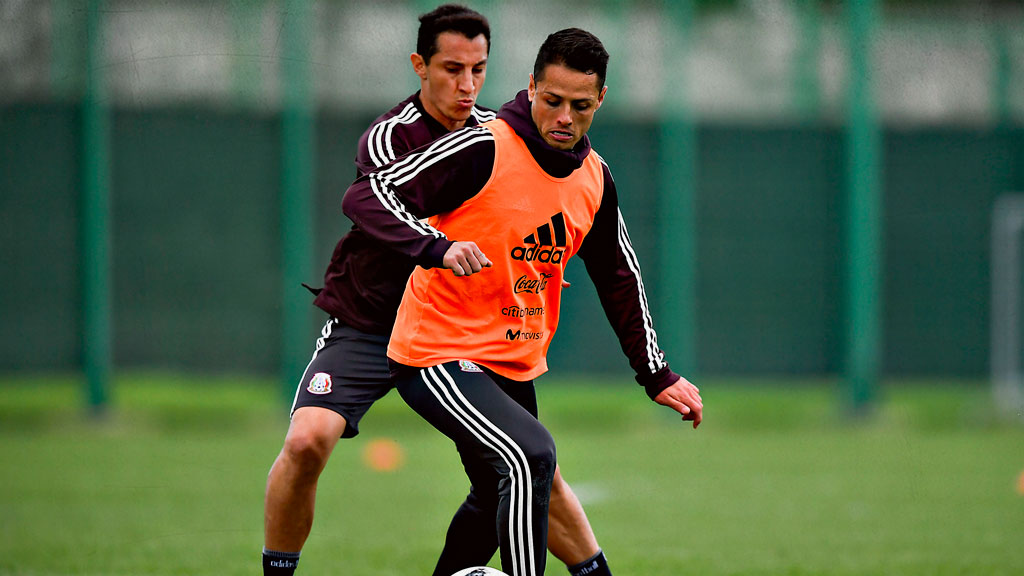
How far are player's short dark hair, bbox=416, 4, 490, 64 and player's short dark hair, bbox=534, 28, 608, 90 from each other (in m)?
1.02

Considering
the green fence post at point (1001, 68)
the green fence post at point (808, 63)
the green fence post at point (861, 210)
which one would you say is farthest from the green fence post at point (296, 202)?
the green fence post at point (1001, 68)

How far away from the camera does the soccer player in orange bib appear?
373cm

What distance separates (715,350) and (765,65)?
296 centimetres

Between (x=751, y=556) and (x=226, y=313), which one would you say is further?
(x=226, y=313)

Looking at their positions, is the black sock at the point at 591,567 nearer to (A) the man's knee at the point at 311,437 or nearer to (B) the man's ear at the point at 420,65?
(A) the man's knee at the point at 311,437

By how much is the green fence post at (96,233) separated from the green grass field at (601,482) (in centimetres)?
24

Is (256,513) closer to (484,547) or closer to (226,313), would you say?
(484,547)

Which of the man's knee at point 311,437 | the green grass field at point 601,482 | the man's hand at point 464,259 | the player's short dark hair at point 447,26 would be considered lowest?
the green grass field at point 601,482

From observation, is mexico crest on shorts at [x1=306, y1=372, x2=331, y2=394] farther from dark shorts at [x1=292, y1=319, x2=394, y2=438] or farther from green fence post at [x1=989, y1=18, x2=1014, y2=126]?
green fence post at [x1=989, y1=18, x2=1014, y2=126]

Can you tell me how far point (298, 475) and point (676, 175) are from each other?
8946 millimetres

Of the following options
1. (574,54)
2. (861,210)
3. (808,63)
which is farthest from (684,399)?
(808,63)

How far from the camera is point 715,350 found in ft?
44.1

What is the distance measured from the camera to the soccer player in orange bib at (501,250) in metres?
3.73

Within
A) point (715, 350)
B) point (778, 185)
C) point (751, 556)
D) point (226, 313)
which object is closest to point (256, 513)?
point (751, 556)
